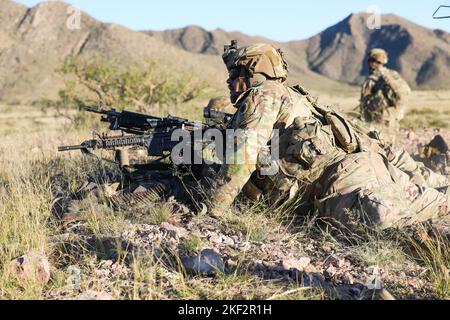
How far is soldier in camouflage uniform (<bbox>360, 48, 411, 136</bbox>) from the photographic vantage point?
9.66 meters

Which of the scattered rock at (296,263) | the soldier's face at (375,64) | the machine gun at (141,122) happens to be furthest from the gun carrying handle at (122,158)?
the soldier's face at (375,64)

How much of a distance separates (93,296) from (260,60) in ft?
7.37

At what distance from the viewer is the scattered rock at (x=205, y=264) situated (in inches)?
114

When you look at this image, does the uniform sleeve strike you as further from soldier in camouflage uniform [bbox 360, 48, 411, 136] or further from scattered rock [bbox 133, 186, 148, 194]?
soldier in camouflage uniform [bbox 360, 48, 411, 136]

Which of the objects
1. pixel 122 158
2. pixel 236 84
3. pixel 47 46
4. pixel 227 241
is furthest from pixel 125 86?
pixel 47 46

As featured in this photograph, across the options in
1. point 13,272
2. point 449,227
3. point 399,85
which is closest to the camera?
point 13,272

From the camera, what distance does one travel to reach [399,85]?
9648 millimetres

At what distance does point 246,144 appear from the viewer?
3.68 metres

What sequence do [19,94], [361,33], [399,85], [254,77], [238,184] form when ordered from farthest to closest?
[361,33] < [19,94] < [399,85] < [254,77] < [238,184]

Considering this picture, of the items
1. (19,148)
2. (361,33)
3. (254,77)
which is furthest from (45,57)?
(361,33)

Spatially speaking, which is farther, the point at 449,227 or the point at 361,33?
the point at 361,33

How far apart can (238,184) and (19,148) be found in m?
4.84

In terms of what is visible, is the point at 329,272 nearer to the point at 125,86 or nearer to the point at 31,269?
the point at 31,269

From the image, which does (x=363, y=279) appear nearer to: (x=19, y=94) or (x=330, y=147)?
(x=330, y=147)
